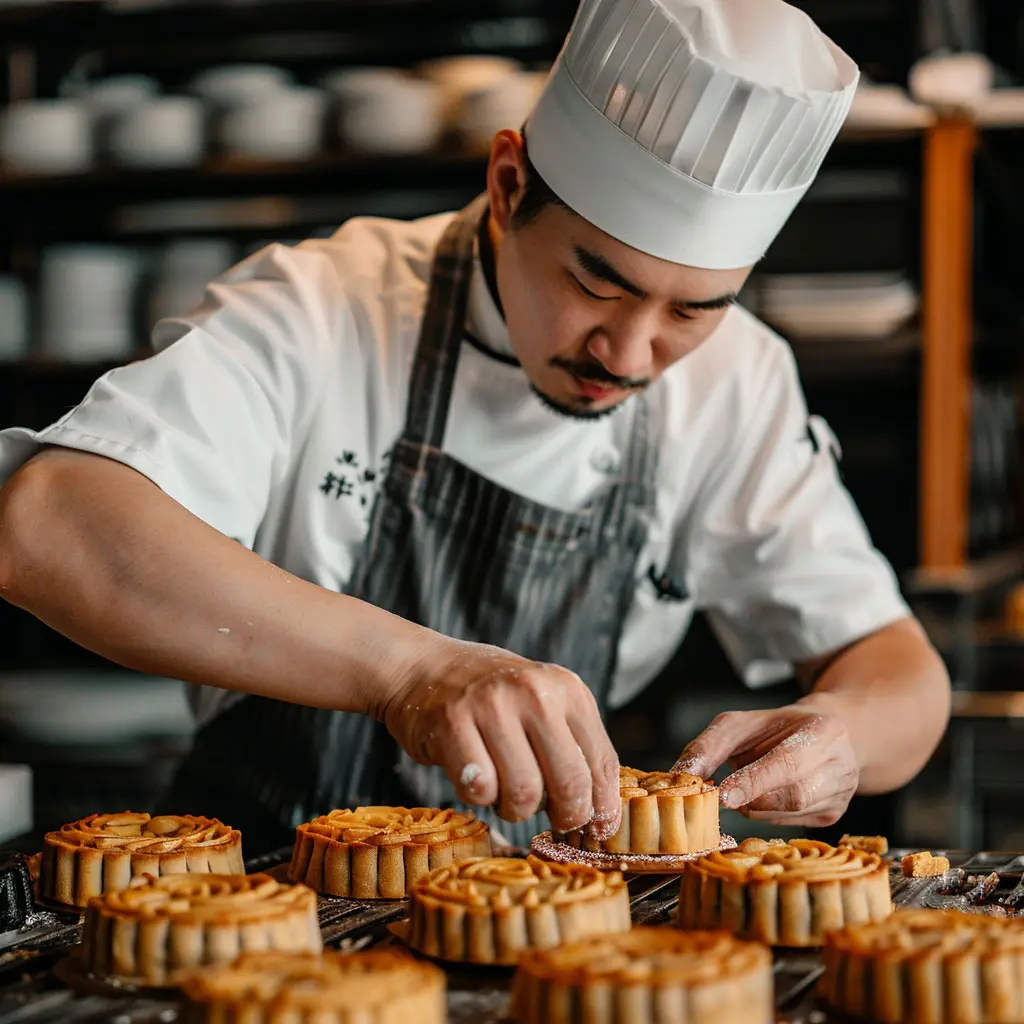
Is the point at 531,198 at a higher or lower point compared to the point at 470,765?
higher

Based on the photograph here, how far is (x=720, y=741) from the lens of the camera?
6.13 ft

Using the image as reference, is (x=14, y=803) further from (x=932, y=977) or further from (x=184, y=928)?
(x=932, y=977)

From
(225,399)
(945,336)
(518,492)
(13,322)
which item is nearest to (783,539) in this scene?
(518,492)

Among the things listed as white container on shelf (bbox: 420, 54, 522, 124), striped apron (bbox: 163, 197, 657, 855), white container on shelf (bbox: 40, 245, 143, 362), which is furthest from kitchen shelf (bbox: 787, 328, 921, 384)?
white container on shelf (bbox: 40, 245, 143, 362)

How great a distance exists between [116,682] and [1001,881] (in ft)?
9.33

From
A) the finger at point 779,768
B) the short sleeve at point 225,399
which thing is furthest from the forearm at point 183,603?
the finger at point 779,768

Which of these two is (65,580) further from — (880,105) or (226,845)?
(880,105)

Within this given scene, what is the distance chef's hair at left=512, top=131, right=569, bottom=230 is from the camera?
1.94 metres

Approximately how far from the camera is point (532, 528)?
2246 mm

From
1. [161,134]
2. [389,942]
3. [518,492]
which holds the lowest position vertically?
[389,942]

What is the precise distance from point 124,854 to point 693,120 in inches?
42.7

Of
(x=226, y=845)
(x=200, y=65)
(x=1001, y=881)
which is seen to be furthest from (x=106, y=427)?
(x=200, y=65)

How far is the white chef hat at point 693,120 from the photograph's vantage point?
179cm

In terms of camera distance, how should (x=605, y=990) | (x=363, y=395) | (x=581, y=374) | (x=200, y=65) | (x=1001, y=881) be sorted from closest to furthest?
(x=605, y=990) < (x=1001, y=881) < (x=581, y=374) < (x=363, y=395) < (x=200, y=65)
